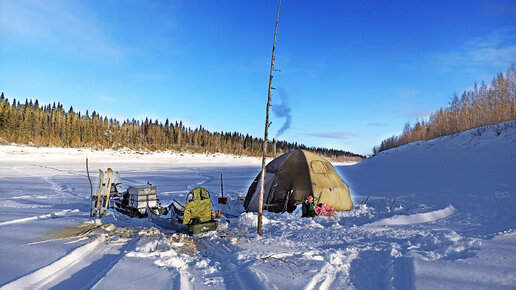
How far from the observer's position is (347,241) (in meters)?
7.55

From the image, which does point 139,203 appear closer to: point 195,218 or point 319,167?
point 195,218

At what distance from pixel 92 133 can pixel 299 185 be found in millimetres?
87702

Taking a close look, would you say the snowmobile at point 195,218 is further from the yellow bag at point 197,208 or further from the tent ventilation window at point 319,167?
the tent ventilation window at point 319,167

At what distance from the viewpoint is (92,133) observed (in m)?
83.1

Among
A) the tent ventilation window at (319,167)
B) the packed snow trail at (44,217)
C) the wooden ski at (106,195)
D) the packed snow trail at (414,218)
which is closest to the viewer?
the packed snow trail at (44,217)

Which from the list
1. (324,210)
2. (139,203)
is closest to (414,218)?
(324,210)

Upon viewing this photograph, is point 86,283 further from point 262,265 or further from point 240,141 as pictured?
point 240,141

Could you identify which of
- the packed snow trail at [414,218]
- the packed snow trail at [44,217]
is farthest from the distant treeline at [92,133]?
the packed snow trail at [414,218]

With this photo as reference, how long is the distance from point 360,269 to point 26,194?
17.6 meters

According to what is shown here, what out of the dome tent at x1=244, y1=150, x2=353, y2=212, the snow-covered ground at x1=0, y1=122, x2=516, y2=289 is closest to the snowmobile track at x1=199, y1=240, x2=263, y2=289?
the snow-covered ground at x1=0, y1=122, x2=516, y2=289

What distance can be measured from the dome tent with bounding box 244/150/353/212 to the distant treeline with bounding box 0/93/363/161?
211ft

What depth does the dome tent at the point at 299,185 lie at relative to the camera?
11469 mm

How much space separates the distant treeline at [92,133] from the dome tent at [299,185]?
6440 centimetres

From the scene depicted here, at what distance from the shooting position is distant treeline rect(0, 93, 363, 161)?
64.9 metres
